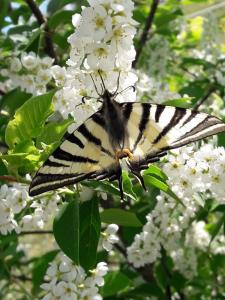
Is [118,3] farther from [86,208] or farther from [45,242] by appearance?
[45,242]

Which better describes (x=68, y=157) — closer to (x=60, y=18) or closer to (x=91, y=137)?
(x=91, y=137)

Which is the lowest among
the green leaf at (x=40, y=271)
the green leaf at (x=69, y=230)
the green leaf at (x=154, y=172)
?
the green leaf at (x=40, y=271)

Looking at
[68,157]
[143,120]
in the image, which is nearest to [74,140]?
[68,157]

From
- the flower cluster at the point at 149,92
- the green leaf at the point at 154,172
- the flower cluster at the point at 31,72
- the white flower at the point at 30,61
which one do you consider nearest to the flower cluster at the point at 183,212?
the green leaf at the point at 154,172

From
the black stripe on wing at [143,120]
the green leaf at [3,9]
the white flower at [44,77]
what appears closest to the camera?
the black stripe on wing at [143,120]

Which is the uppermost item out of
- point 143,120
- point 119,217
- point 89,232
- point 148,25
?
point 148,25

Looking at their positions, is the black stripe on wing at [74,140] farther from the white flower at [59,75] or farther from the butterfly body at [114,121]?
the white flower at [59,75]
